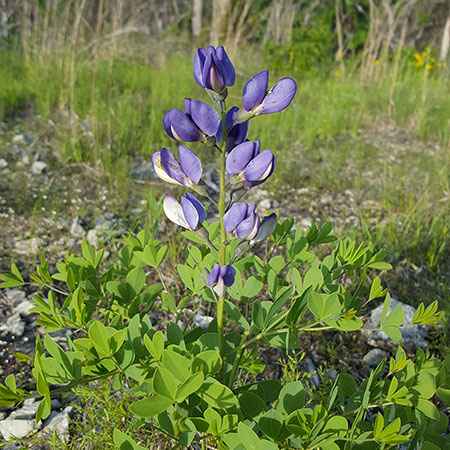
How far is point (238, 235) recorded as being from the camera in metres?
0.94

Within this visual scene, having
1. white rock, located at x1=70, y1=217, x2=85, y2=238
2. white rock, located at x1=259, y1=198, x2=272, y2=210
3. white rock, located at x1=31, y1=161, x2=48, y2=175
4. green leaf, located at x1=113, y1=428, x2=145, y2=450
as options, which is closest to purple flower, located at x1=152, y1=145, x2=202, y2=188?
green leaf, located at x1=113, y1=428, x2=145, y2=450

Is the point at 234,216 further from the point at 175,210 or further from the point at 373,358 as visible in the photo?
the point at 373,358

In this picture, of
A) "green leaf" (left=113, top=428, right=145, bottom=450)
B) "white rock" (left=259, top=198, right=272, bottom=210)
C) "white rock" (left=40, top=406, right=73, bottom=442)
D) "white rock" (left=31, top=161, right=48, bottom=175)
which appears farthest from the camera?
"white rock" (left=31, top=161, right=48, bottom=175)

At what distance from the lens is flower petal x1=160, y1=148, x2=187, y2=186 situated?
94cm

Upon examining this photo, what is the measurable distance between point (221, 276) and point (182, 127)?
0.32 meters

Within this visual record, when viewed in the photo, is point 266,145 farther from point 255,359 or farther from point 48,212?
point 255,359

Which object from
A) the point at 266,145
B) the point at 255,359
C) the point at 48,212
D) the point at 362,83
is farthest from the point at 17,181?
the point at 362,83

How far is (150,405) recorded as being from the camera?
0.74 m

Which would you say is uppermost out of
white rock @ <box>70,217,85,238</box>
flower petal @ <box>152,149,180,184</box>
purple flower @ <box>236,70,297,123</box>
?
purple flower @ <box>236,70,297,123</box>

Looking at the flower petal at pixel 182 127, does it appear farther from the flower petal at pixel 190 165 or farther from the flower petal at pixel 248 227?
the flower petal at pixel 248 227

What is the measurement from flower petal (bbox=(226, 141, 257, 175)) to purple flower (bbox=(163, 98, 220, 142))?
0.20 feet

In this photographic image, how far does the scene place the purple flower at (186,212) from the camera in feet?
3.09

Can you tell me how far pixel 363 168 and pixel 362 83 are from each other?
7.03ft

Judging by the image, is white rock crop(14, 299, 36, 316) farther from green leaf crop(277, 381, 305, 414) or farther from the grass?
green leaf crop(277, 381, 305, 414)
